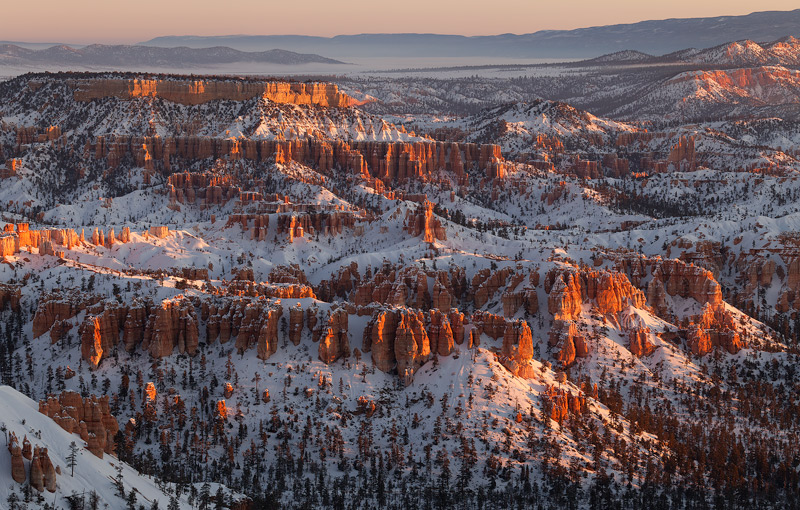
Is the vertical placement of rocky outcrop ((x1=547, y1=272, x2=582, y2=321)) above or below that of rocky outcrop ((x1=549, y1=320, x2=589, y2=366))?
above

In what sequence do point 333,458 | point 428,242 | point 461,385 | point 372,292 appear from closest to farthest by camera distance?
1. point 333,458
2. point 461,385
3. point 372,292
4. point 428,242

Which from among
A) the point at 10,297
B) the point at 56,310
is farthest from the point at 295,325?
the point at 10,297

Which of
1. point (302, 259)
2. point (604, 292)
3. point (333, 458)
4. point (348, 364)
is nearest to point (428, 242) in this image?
point (302, 259)

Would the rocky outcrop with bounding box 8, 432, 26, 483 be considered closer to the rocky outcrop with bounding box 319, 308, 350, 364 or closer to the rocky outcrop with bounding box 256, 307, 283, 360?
the rocky outcrop with bounding box 256, 307, 283, 360

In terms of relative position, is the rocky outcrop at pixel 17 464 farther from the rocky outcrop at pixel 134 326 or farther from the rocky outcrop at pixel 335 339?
the rocky outcrop at pixel 335 339

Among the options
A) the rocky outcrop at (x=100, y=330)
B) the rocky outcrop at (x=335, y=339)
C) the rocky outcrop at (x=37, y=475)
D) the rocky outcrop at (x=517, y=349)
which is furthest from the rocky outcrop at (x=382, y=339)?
the rocky outcrop at (x=37, y=475)

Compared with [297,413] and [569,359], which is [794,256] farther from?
[297,413]

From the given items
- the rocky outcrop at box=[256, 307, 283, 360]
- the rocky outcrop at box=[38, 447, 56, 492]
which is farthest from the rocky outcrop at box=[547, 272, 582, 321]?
the rocky outcrop at box=[38, 447, 56, 492]

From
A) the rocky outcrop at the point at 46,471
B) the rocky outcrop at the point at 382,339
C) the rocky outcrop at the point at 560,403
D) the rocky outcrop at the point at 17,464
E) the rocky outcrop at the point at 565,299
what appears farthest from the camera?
the rocky outcrop at the point at 565,299
